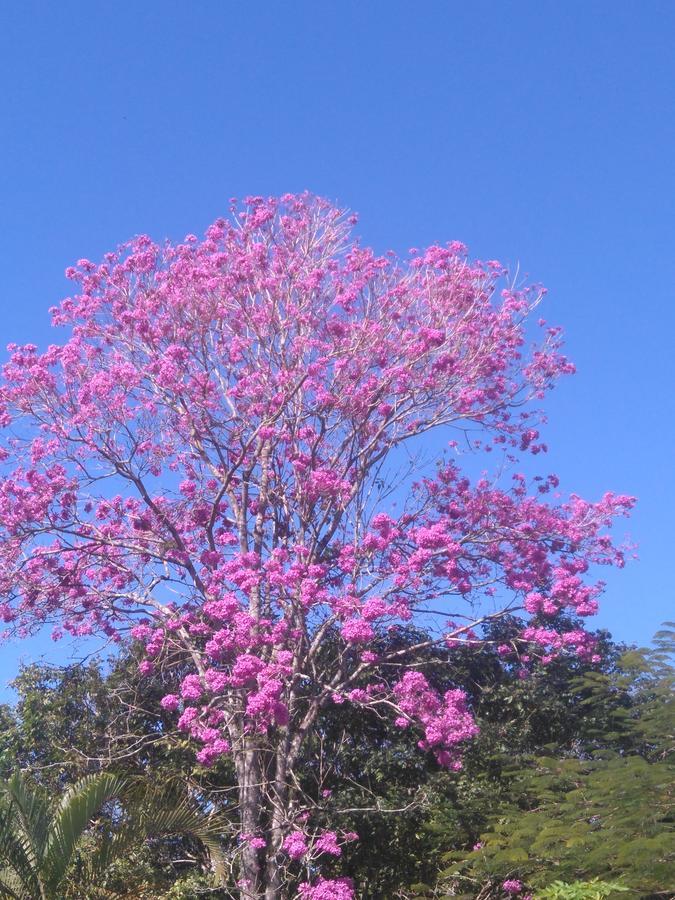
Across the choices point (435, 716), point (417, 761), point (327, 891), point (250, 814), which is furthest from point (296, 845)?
point (417, 761)

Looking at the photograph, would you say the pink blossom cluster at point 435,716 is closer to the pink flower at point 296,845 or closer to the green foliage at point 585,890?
the pink flower at point 296,845

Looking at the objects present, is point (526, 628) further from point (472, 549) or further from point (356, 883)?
point (356, 883)

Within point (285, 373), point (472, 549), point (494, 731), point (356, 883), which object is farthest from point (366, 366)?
point (356, 883)

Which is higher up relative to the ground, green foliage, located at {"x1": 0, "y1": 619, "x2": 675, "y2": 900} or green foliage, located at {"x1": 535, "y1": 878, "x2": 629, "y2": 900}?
green foliage, located at {"x1": 0, "y1": 619, "x2": 675, "y2": 900}

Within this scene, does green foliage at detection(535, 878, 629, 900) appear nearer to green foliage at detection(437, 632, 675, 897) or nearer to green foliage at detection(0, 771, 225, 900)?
green foliage at detection(437, 632, 675, 897)

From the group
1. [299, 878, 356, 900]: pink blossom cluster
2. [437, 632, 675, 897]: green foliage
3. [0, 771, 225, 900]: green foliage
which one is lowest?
[0, 771, 225, 900]: green foliage

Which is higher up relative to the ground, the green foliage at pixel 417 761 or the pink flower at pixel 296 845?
the green foliage at pixel 417 761

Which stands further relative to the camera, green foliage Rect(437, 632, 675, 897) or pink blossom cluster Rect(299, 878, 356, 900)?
pink blossom cluster Rect(299, 878, 356, 900)

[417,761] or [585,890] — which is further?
[417,761]

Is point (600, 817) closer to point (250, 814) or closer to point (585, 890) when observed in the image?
point (585, 890)

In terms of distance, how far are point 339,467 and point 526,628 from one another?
3641 mm

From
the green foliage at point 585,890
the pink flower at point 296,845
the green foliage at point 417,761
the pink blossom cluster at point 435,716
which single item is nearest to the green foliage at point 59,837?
the green foliage at point 417,761

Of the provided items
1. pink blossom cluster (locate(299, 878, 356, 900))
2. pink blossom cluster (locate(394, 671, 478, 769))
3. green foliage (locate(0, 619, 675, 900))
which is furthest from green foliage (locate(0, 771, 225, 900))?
pink blossom cluster (locate(394, 671, 478, 769))

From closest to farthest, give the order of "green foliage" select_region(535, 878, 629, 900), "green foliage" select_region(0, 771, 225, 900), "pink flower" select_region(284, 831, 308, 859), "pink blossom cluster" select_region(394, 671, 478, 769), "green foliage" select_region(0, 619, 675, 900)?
1. "green foliage" select_region(0, 771, 225, 900)
2. "green foliage" select_region(535, 878, 629, 900)
3. "green foliage" select_region(0, 619, 675, 900)
4. "pink flower" select_region(284, 831, 308, 859)
5. "pink blossom cluster" select_region(394, 671, 478, 769)
